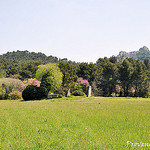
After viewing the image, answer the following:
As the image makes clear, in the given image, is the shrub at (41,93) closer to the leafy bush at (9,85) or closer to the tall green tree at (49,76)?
the tall green tree at (49,76)

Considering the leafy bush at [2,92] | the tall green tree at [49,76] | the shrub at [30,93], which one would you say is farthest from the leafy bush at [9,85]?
the shrub at [30,93]

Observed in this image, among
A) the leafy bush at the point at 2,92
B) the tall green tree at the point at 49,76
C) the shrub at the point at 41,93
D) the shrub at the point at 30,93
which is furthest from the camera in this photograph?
the leafy bush at the point at 2,92

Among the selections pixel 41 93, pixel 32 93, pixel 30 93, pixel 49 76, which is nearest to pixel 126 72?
pixel 49 76

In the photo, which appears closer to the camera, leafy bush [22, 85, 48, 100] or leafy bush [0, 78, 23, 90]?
leafy bush [22, 85, 48, 100]

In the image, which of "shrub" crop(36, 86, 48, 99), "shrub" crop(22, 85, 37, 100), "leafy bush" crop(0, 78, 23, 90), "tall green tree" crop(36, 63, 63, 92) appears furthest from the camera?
"leafy bush" crop(0, 78, 23, 90)

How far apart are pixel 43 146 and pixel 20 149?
75cm

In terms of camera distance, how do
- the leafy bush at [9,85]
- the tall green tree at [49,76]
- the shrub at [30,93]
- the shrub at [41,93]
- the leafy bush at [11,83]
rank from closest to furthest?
1. the shrub at [30,93]
2. the shrub at [41,93]
3. the tall green tree at [49,76]
4. the leafy bush at [9,85]
5. the leafy bush at [11,83]

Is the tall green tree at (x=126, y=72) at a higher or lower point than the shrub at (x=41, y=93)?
higher

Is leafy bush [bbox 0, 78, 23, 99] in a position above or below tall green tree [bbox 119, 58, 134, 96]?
below

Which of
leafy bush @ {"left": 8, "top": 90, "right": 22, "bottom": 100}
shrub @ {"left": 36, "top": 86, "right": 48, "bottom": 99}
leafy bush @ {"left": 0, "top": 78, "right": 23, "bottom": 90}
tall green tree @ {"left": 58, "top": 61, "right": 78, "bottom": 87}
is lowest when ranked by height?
leafy bush @ {"left": 8, "top": 90, "right": 22, "bottom": 100}

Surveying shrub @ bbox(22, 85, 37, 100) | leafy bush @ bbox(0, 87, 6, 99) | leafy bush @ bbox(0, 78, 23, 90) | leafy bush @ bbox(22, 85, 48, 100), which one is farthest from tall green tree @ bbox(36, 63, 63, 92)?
leafy bush @ bbox(0, 87, 6, 99)

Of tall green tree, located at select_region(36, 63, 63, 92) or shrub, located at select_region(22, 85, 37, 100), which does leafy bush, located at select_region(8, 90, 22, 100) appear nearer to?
tall green tree, located at select_region(36, 63, 63, 92)

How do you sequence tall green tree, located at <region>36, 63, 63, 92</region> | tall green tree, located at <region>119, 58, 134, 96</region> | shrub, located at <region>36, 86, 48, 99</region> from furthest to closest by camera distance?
tall green tree, located at <region>119, 58, 134, 96</region>, tall green tree, located at <region>36, 63, 63, 92</region>, shrub, located at <region>36, 86, 48, 99</region>

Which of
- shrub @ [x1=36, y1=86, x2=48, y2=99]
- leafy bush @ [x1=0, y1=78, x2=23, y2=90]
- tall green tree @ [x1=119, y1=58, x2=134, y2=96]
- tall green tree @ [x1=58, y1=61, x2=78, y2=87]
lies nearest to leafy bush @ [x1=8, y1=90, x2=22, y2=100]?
leafy bush @ [x1=0, y1=78, x2=23, y2=90]
